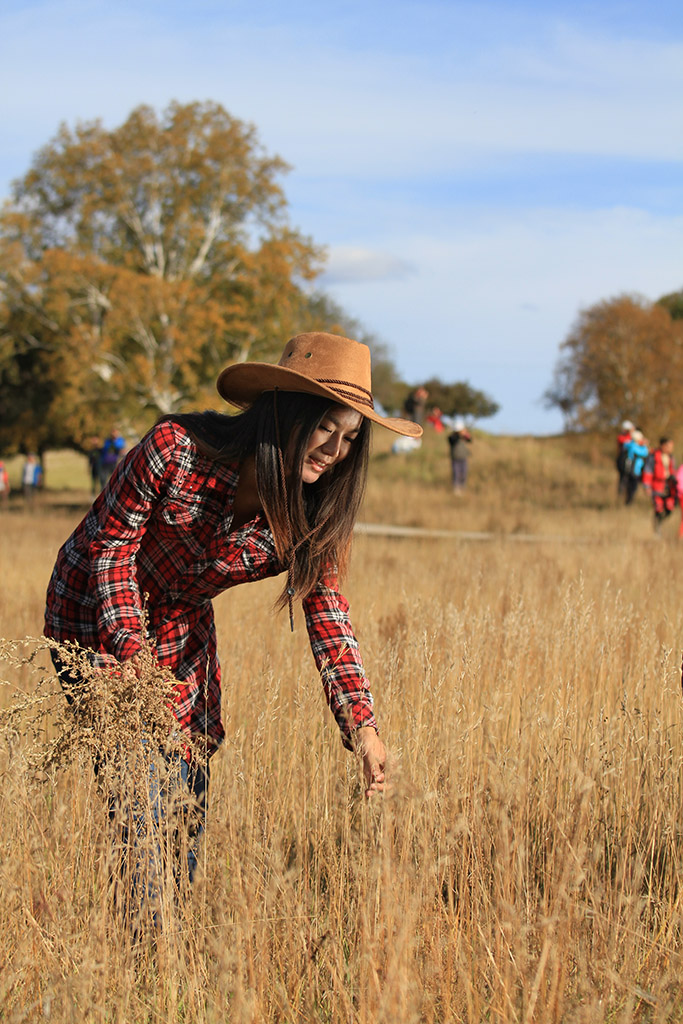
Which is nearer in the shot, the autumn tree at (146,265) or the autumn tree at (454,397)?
the autumn tree at (146,265)

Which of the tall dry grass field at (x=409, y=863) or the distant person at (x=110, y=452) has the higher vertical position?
the distant person at (x=110, y=452)

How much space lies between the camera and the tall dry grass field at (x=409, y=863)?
206 centimetres

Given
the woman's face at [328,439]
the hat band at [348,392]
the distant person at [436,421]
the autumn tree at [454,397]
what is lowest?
the woman's face at [328,439]

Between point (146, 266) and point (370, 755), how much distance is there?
94.6 ft

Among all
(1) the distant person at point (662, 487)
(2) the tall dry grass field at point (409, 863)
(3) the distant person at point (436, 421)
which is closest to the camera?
(2) the tall dry grass field at point (409, 863)

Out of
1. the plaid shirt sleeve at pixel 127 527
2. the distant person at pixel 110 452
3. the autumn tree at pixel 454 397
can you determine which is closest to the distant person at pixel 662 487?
the distant person at pixel 110 452

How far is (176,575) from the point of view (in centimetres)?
284

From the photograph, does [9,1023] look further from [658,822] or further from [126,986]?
[658,822]

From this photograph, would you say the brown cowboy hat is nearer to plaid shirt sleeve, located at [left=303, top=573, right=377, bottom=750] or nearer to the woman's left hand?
plaid shirt sleeve, located at [left=303, top=573, right=377, bottom=750]

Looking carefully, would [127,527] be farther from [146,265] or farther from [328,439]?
[146,265]

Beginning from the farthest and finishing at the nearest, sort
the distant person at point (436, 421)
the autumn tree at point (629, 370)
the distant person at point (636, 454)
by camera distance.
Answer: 1. the distant person at point (436, 421)
2. the autumn tree at point (629, 370)
3. the distant person at point (636, 454)

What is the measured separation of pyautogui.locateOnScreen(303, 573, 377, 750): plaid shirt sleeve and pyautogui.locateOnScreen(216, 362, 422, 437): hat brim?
1.57 feet

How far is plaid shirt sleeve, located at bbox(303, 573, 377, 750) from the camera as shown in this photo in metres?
2.65

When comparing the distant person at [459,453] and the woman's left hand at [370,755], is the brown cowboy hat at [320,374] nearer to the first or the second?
the woman's left hand at [370,755]
